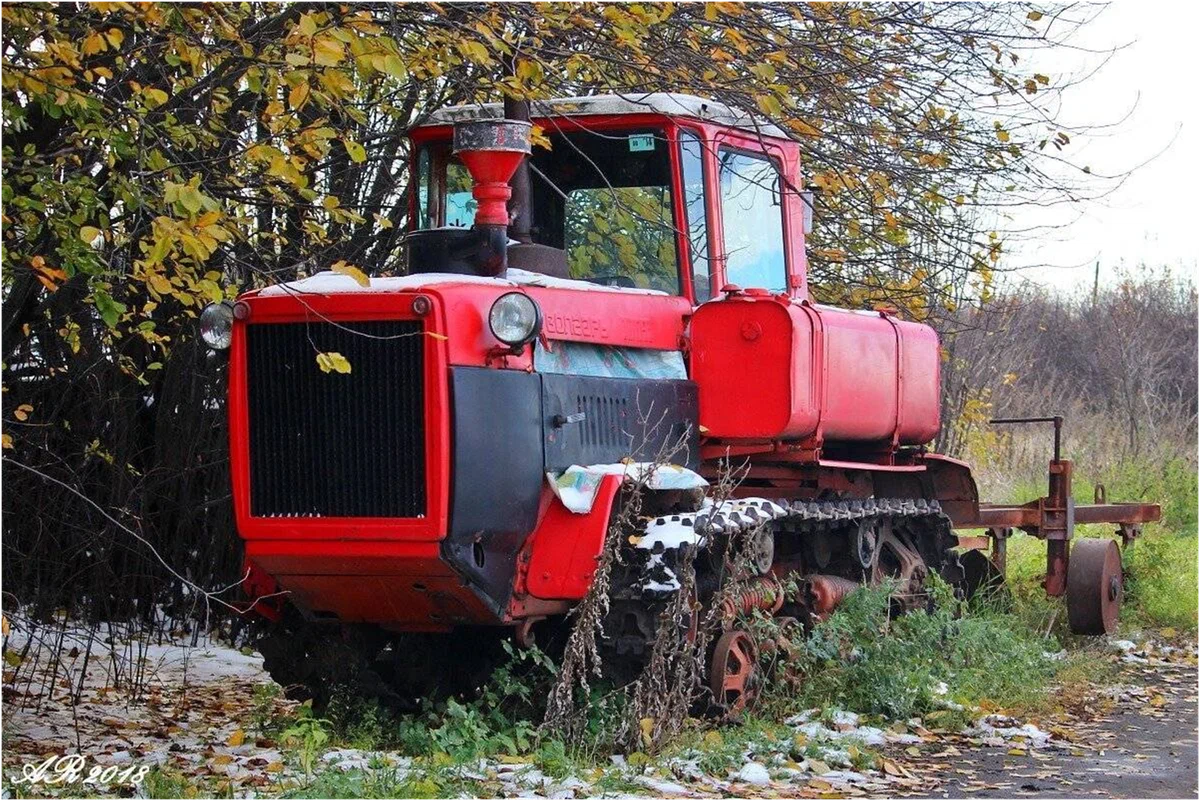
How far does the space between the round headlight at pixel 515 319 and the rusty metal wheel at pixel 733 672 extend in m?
1.74

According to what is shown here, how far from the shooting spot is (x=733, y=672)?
25.3ft

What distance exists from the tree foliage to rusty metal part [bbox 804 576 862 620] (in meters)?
2.12

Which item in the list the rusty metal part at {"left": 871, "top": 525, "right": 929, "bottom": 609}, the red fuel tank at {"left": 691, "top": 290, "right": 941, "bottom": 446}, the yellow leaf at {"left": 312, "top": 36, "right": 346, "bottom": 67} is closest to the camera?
the yellow leaf at {"left": 312, "top": 36, "right": 346, "bottom": 67}

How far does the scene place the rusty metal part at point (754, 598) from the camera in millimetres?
7562

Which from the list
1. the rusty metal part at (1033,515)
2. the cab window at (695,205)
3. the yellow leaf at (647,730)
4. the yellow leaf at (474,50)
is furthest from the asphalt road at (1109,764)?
the yellow leaf at (474,50)

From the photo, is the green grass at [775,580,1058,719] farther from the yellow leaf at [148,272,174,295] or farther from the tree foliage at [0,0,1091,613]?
the yellow leaf at [148,272,174,295]

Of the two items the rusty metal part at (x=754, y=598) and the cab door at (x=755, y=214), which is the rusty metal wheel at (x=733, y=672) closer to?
the rusty metal part at (x=754, y=598)

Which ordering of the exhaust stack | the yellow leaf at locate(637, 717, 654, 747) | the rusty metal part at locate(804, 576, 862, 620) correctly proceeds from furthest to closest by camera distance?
the rusty metal part at locate(804, 576, 862, 620)
the exhaust stack
the yellow leaf at locate(637, 717, 654, 747)

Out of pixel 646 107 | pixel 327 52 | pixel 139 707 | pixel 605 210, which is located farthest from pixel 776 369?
pixel 139 707

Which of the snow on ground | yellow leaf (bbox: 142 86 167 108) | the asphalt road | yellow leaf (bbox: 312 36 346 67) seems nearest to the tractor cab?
yellow leaf (bbox: 142 86 167 108)

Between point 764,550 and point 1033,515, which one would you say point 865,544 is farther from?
point 1033,515

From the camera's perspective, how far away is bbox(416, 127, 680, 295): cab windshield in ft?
26.1

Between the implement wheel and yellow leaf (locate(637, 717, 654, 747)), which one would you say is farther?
the implement wheel

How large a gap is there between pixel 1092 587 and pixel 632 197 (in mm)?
4355
